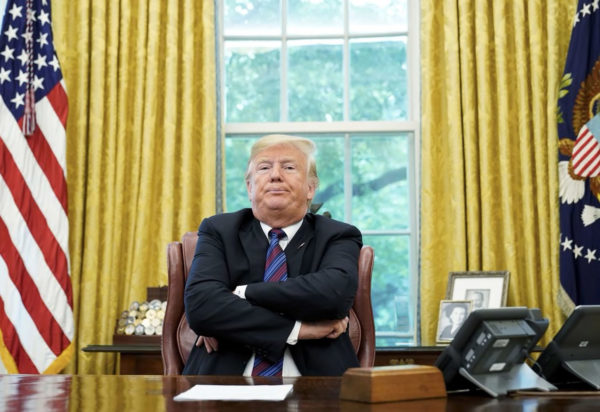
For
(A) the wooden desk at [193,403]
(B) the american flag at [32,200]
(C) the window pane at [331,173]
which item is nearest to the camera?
(A) the wooden desk at [193,403]

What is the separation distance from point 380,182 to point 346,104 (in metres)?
0.45

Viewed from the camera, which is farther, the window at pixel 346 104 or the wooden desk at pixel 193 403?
the window at pixel 346 104

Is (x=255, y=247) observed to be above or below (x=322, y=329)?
above

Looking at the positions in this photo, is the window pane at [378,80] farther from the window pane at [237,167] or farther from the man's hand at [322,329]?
the man's hand at [322,329]

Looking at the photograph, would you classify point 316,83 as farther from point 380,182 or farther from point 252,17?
point 380,182

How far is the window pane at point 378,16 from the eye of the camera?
4.30 m

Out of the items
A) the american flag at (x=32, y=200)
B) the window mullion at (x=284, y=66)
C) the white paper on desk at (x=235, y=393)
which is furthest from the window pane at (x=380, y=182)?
the white paper on desk at (x=235, y=393)


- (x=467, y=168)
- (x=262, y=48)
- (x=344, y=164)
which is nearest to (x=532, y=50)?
(x=467, y=168)

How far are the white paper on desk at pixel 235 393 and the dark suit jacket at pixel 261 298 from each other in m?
0.53

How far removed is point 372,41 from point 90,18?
1459mm

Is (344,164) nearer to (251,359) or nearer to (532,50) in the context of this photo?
(532,50)

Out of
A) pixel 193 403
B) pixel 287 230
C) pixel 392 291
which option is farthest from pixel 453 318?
pixel 193 403

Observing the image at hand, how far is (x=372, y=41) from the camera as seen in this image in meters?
4.31

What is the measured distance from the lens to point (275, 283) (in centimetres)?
220
